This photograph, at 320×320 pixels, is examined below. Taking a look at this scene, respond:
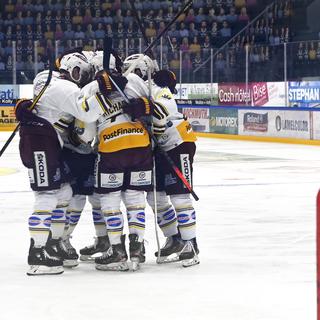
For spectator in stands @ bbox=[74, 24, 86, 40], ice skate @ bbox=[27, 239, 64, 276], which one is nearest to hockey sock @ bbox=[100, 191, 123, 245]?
ice skate @ bbox=[27, 239, 64, 276]

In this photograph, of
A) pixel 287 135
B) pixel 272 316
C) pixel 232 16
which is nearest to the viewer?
pixel 272 316

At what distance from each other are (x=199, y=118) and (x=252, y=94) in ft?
Result: 6.07

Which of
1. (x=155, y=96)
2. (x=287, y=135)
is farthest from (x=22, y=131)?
(x=287, y=135)

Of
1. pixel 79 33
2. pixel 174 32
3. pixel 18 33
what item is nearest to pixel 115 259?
pixel 174 32

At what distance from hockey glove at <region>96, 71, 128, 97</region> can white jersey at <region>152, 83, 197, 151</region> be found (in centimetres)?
33

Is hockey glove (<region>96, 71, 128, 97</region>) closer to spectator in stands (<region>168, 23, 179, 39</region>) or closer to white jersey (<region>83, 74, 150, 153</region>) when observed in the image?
white jersey (<region>83, 74, 150, 153</region>)

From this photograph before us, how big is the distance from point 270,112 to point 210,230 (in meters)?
11.6

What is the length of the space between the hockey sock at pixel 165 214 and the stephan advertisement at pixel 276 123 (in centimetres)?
1185

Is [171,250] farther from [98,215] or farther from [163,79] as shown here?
[163,79]

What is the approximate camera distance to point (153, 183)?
6.31 m

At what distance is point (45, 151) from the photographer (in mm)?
6066

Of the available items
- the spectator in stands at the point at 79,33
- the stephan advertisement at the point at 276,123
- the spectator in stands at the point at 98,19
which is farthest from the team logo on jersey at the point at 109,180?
the spectator in stands at the point at 98,19

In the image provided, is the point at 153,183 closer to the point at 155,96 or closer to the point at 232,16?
the point at 155,96

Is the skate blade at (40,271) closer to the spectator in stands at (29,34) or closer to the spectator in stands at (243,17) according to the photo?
the spectator in stands at (29,34)
